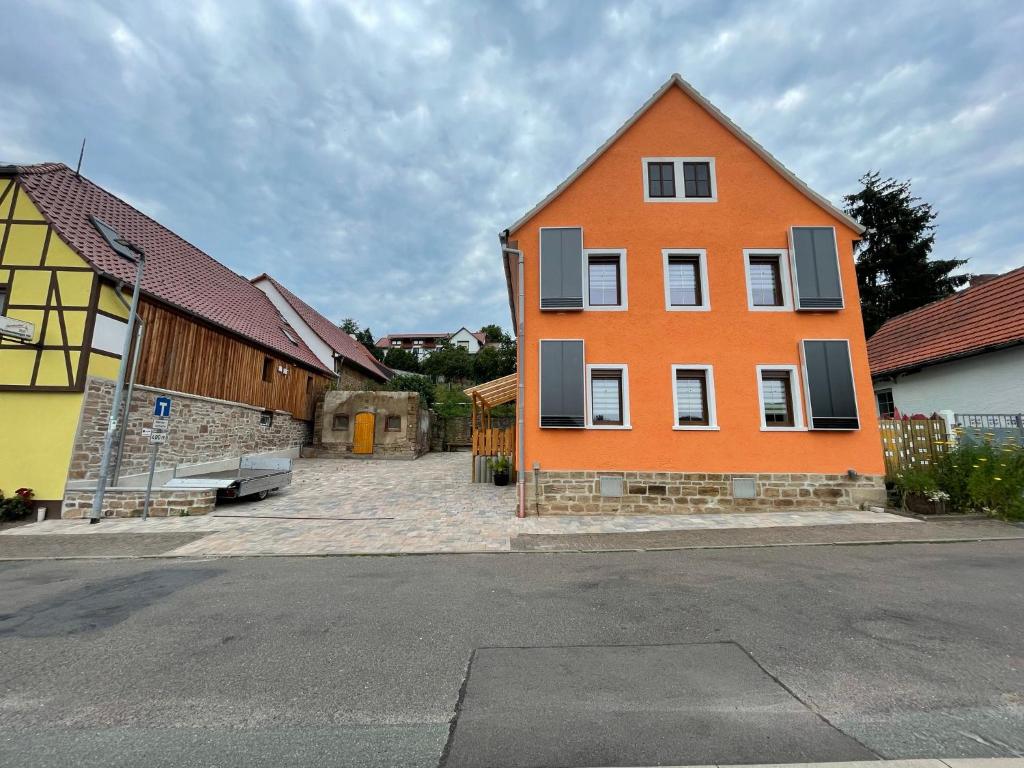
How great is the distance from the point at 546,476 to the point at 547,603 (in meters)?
5.12

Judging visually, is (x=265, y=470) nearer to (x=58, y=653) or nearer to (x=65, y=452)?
(x=65, y=452)

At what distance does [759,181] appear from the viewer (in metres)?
11.0

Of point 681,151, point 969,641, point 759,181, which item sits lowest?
point 969,641

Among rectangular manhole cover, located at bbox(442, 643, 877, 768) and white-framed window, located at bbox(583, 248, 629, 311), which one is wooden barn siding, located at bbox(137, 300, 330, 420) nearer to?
white-framed window, located at bbox(583, 248, 629, 311)

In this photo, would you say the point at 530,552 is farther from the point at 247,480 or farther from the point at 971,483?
the point at 971,483

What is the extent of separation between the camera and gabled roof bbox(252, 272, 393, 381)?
25.2 meters

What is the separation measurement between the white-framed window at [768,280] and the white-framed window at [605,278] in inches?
115

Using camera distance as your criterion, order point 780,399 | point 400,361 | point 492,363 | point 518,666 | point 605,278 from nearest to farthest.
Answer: point 518,666 → point 780,399 → point 605,278 → point 492,363 → point 400,361

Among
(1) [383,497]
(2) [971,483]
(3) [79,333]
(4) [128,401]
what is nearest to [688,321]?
(2) [971,483]

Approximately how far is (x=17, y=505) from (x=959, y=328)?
24813 millimetres

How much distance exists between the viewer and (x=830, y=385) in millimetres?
9844

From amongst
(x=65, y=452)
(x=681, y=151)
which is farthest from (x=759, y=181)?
(x=65, y=452)

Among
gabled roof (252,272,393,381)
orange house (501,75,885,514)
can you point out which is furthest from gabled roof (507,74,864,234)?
gabled roof (252,272,393,381)

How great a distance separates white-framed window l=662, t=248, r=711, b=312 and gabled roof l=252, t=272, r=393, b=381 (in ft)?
67.5
